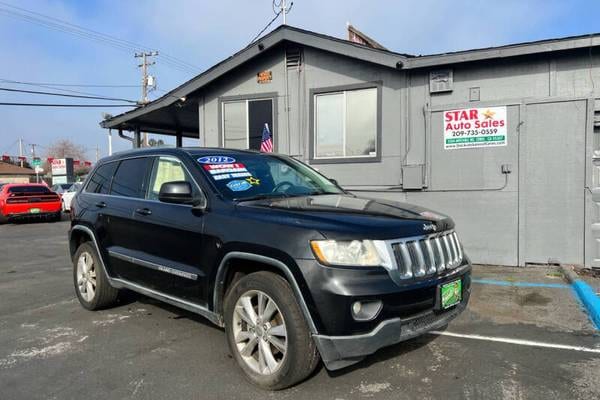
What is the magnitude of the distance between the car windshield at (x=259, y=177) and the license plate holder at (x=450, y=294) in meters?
1.52

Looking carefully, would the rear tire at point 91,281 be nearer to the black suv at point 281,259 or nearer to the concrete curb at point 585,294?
the black suv at point 281,259

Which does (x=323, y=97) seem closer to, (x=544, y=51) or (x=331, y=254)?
(x=544, y=51)

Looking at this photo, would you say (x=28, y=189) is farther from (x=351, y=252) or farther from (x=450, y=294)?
(x=450, y=294)

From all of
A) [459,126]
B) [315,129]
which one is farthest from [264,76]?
[459,126]

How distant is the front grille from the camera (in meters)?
3.29

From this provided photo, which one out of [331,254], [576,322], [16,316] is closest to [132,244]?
[16,316]

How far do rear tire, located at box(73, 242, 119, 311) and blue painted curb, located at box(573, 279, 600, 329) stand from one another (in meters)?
5.21

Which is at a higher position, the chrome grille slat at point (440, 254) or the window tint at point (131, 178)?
the window tint at point (131, 178)

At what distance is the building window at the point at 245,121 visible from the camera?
10.3 meters

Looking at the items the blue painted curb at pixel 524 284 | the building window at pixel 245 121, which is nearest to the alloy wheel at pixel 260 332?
the blue painted curb at pixel 524 284

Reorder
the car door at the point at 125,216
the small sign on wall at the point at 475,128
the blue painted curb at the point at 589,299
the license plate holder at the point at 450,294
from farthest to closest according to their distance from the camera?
the small sign on wall at the point at 475,128 < the blue painted curb at the point at 589,299 < the car door at the point at 125,216 < the license plate holder at the point at 450,294

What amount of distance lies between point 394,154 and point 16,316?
6.41m

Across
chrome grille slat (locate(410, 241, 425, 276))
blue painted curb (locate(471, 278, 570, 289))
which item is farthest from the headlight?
blue painted curb (locate(471, 278, 570, 289))

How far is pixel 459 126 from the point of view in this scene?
8.36m
